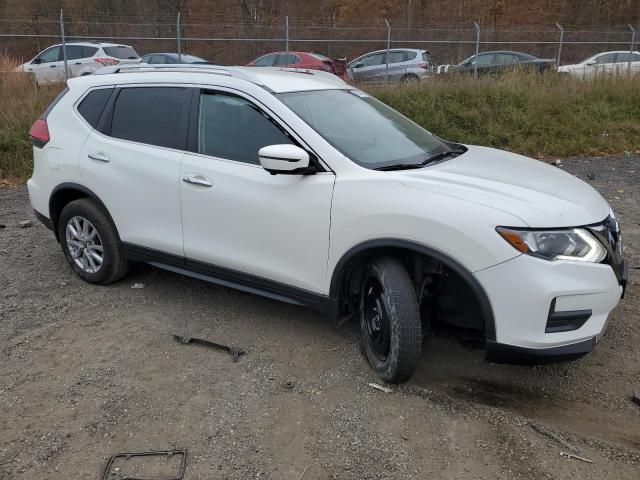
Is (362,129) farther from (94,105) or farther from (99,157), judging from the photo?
(94,105)

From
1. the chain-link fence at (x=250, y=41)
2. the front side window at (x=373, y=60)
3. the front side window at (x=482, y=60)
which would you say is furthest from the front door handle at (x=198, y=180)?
the front side window at (x=373, y=60)

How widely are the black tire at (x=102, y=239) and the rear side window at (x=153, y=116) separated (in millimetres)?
633

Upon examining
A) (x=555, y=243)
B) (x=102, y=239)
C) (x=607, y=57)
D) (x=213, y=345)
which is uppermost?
(x=607, y=57)

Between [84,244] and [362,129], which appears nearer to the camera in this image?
[362,129]

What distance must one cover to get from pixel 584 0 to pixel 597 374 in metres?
32.9

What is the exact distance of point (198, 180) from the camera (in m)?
3.88


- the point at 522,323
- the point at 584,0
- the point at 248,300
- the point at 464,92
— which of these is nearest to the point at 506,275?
the point at 522,323

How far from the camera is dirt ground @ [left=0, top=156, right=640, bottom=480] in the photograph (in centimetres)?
274

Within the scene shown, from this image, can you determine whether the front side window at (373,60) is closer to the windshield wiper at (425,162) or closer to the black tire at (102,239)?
the windshield wiper at (425,162)

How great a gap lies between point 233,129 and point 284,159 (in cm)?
70

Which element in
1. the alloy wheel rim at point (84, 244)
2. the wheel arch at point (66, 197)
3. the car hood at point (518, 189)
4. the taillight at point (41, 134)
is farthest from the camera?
the taillight at point (41, 134)

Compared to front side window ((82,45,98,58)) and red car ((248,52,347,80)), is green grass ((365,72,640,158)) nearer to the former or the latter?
red car ((248,52,347,80))

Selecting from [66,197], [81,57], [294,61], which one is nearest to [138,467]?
[66,197]

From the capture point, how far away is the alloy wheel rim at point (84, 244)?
4691 mm
